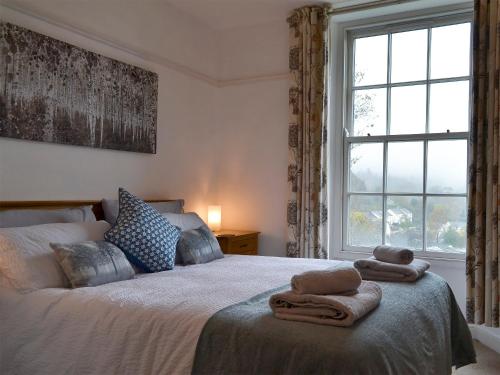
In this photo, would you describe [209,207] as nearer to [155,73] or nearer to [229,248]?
[229,248]

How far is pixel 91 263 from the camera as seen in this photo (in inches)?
86.9

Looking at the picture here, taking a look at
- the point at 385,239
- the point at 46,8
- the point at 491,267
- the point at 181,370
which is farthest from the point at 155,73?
the point at 491,267

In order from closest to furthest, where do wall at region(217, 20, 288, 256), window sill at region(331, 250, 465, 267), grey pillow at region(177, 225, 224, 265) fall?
grey pillow at region(177, 225, 224, 265), window sill at region(331, 250, 465, 267), wall at region(217, 20, 288, 256)

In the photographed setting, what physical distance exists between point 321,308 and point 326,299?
0.04 meters

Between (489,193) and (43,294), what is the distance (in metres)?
3.05

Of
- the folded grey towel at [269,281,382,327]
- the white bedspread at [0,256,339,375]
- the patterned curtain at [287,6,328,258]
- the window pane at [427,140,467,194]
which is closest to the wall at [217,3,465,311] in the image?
the patterned curtain at [287,6,328,258]

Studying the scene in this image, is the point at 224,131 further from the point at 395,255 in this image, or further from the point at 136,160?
the point at 395,255

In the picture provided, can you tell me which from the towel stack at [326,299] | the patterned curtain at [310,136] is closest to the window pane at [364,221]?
the patterned curtain at [310,136]

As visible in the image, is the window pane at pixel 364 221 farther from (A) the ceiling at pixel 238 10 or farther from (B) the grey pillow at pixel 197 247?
(A) the ceiling at pixel 238 10

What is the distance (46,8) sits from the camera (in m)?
2.88

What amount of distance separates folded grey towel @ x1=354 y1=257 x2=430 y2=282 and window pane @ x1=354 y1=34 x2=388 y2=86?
2213 millimetres

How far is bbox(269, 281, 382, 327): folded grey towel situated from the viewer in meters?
1.55

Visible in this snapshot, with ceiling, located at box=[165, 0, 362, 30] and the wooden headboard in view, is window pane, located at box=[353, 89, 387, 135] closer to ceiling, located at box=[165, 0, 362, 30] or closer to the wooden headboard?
ceiling, located at box=[165, 0, 362, 30]

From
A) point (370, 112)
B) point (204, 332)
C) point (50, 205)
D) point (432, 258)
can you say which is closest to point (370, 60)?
point (370, 112)
